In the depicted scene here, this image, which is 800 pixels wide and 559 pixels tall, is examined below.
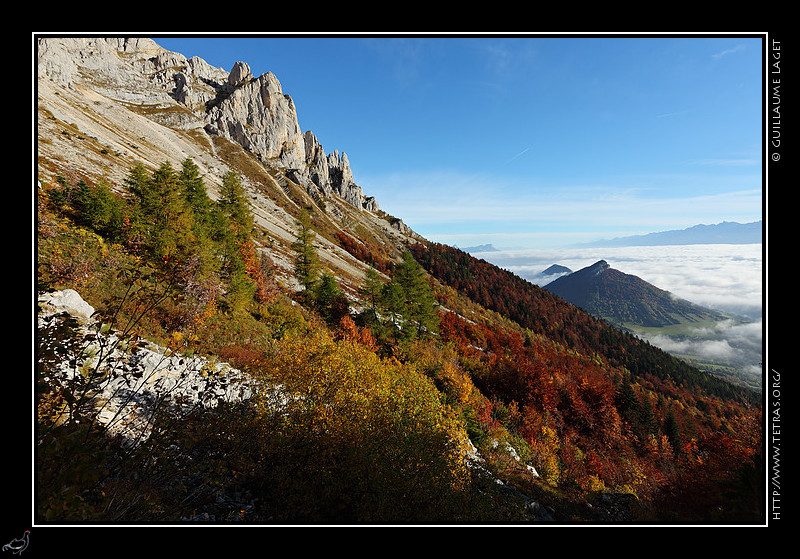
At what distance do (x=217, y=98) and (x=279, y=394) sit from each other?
18937cm

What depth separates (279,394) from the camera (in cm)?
1153

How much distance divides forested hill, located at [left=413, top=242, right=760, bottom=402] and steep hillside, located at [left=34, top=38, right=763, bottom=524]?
645 inches

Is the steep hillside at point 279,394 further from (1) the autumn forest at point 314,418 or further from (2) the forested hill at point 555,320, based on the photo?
(2) the forested hill at point 555,320

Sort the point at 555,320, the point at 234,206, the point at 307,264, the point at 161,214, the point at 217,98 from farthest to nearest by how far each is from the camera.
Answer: the point at 217,98 < the point at 555,320 < the point at 234,206 < the point at 307,264 < the point at 161,214

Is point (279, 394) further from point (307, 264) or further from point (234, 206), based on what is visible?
point (234, 206)

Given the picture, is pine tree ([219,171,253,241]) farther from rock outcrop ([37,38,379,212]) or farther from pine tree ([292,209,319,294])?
rock outcrop ([37,38,379,212])

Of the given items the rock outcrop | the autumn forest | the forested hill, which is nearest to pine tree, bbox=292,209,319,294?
the autumn forest

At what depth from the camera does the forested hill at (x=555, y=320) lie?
110 m
